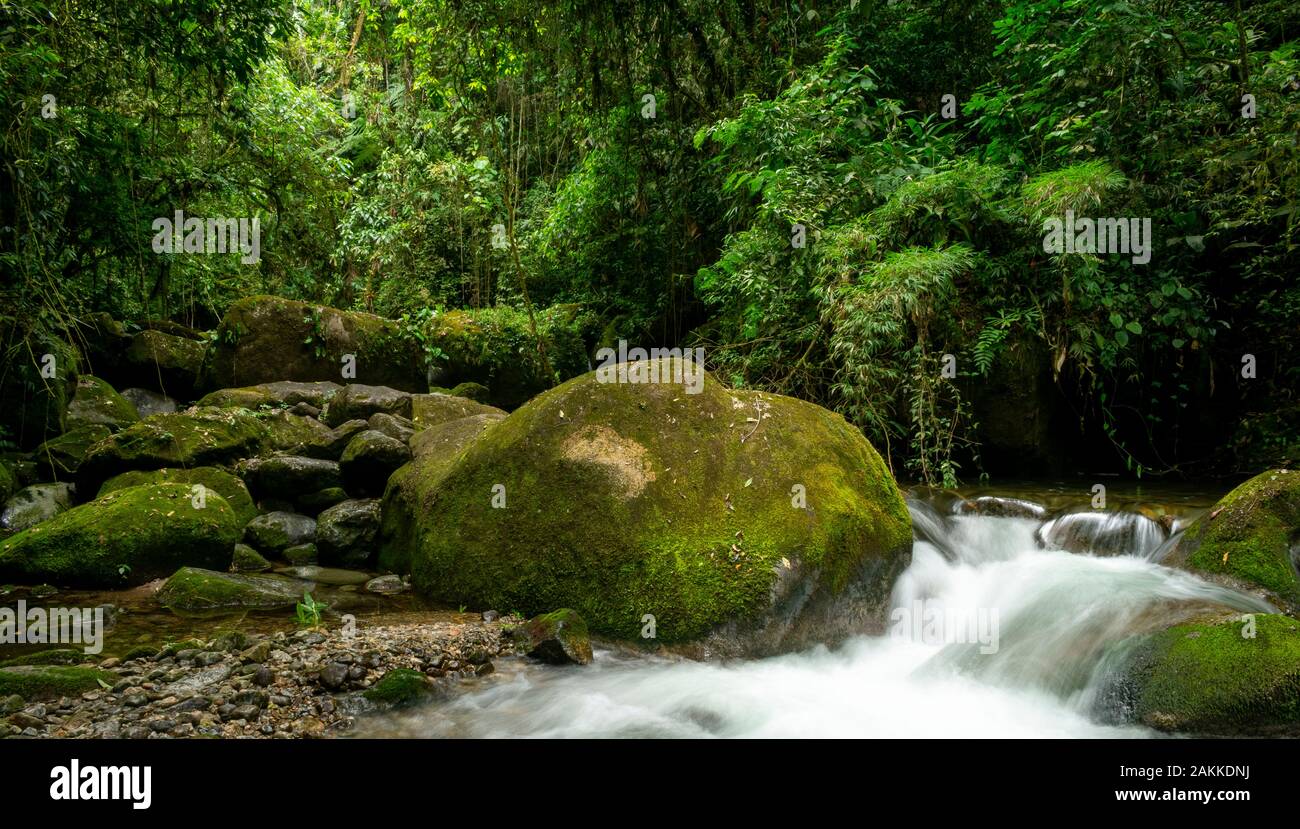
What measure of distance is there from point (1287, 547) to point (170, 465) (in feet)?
30.6

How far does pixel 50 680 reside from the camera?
12.9 ft

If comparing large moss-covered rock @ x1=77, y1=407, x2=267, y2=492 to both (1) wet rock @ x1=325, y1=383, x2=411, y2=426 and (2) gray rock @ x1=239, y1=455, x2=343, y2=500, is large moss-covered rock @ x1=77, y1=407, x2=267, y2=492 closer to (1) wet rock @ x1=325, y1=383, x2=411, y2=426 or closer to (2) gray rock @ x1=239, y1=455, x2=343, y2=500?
(2) gray rock @ x1=239, y1=455, x2=343, y2=500

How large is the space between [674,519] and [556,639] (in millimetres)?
1100

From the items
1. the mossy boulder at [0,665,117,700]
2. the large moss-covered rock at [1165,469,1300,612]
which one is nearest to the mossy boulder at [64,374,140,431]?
the mossy boulder at [0,665,117,700]

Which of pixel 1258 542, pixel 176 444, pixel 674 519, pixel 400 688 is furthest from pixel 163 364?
pixel 1258 542

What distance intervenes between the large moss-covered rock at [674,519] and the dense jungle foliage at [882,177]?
2108 mm

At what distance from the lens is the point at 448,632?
5.06 meters

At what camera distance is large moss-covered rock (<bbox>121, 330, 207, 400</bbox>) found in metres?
10.7

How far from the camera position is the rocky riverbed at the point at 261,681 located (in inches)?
143

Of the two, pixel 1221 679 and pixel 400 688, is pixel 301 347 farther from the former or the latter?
pixel 1221 679

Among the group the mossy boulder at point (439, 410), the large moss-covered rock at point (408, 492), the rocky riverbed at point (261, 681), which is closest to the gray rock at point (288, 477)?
the large moss-covered rock at point (408, 492)
